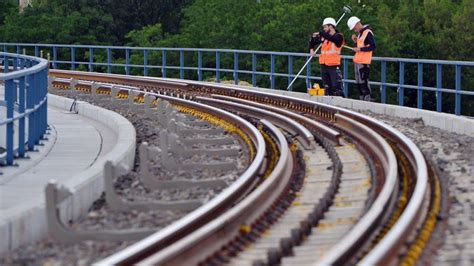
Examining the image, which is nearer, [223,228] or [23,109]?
[223,228]

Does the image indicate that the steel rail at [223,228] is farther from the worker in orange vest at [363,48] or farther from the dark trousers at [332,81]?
the dark trousers at [332,81]

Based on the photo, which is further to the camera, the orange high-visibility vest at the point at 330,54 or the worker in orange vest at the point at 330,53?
the orange high-visibility vest at the point at 330,54

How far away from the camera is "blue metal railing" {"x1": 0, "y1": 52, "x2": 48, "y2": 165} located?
47.8 ft

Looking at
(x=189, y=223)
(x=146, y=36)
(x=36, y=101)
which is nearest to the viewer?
(x=189, y=223)

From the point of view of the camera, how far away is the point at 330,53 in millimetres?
25328

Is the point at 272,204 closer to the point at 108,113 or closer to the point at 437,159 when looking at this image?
the point at 437,159

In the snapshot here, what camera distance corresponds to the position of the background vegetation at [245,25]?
63719 mm

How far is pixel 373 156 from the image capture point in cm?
1505

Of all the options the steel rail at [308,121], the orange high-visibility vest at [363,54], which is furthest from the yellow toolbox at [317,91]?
the orange high-visibility vest at [363,54]

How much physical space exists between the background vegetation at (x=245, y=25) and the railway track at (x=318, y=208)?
3824 cm

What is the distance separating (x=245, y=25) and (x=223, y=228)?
57.6 metres

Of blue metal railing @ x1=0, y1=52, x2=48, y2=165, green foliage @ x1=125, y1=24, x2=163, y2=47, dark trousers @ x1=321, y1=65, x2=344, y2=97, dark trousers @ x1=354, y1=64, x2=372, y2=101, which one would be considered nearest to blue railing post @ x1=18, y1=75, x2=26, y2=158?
blue metal railing @ x1=0, y1=52, x2=48, y2=165

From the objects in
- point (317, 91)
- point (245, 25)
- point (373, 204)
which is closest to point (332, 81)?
point (317, 91)

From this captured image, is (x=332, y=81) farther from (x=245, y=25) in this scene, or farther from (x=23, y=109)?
(x=245, y=25)
